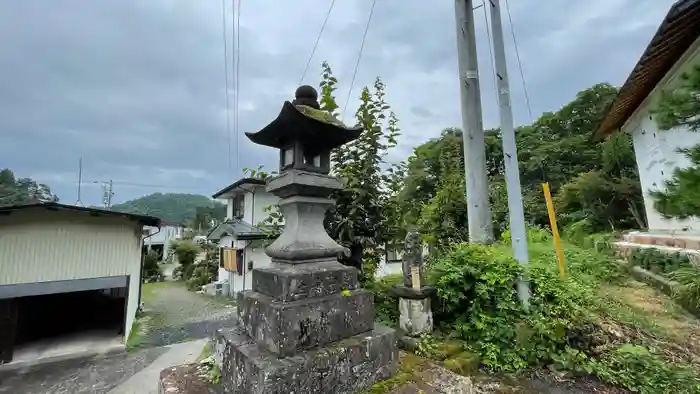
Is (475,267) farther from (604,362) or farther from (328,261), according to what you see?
(328,261)

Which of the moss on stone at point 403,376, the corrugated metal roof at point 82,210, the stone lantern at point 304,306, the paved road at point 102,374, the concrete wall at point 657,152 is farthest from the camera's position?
the corrugated metal roof at point 82,210

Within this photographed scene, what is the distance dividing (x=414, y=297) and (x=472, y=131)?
2.89m

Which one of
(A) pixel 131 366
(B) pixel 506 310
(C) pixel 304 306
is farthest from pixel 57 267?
(B) pixel 506 310

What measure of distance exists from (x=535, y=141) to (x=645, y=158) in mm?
12694

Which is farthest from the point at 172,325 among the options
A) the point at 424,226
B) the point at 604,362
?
the point at 604,362

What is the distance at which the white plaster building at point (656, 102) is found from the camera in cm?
402

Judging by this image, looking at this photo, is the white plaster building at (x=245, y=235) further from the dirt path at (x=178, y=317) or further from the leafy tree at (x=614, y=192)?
the leafy tree at (x=614, y=192)

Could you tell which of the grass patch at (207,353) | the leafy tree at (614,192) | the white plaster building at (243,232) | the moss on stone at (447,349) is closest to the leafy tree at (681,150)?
the moss on stone at (447,349)

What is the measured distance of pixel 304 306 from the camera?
2.29 m

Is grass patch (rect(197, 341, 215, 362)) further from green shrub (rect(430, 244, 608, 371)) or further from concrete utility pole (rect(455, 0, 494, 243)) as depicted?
concrete utility pole (rect(455, 0, 494, 243))

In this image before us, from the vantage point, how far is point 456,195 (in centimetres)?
629

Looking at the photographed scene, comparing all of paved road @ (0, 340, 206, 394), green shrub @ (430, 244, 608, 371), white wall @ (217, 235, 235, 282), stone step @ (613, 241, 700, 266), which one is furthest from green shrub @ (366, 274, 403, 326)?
white wall @ (217, 235, 235, 282)

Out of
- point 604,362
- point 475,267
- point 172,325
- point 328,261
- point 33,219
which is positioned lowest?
point 172,325

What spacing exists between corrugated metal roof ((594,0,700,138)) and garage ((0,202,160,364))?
36.6 ft
